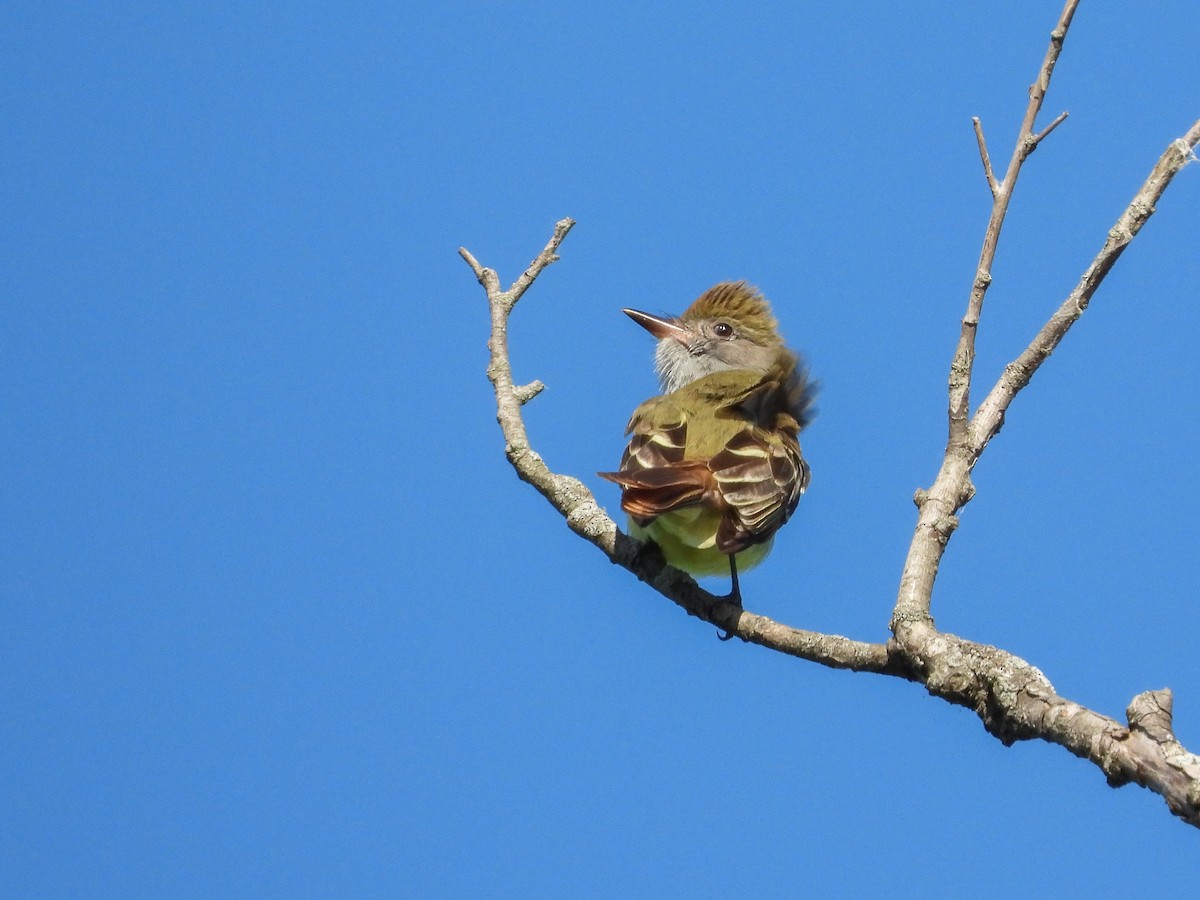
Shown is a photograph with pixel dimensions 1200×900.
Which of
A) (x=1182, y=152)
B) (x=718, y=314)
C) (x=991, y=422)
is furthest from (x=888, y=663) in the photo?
(x=718, y=314)

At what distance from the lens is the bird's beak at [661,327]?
902 cm

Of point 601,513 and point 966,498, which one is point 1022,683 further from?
point 601,513

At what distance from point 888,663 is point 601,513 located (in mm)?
1986

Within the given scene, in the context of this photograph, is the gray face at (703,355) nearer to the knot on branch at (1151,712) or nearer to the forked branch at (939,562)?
the forked branch at (939,562)

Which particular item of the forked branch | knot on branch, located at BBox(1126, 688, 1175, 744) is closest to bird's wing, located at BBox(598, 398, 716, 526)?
the forked branch

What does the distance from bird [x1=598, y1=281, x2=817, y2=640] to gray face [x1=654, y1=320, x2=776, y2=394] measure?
0.99m

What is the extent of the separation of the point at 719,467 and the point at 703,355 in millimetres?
3021

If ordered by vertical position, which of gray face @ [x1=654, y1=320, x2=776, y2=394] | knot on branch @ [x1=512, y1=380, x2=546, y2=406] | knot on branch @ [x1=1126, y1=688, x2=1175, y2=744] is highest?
gray face @ [x1=654, y1=320, x2=776, y2=394]

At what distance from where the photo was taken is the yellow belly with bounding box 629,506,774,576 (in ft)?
19.9

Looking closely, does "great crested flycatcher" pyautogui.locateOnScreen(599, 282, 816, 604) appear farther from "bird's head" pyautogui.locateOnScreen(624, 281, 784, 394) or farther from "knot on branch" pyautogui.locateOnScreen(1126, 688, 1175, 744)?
"knot on branch" pyautogui.locateOnScreen(1126, 688, 1175, 744)

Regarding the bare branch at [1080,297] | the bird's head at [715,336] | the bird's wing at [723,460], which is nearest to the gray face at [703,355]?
the bird's head at [715,336]

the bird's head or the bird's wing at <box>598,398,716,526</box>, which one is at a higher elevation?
the bird's head

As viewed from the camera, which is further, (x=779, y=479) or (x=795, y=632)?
(x=779, y=479)

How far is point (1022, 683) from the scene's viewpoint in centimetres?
360
